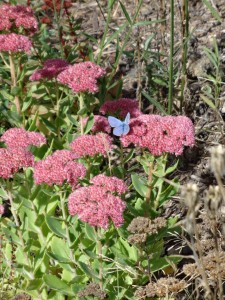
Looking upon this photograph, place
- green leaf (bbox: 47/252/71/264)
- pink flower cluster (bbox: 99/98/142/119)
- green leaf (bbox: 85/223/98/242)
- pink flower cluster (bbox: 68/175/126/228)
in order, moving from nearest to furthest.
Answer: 1. pink flower cluster (bbox: 68/175/126/228)
2. green leaf (bbox: 85/223/98/242)
3. green leaf (bbox: 47/252/71/264)
4. pink flower cluster (bbox: 99/98/142/119)

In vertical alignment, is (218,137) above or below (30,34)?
below

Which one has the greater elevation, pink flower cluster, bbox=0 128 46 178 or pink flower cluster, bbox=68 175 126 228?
pink flower cluster, bbox=0 128 46 178

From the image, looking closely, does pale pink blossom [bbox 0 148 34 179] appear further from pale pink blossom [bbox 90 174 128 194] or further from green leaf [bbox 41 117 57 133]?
green leaf [bbox 41 117 57 133]

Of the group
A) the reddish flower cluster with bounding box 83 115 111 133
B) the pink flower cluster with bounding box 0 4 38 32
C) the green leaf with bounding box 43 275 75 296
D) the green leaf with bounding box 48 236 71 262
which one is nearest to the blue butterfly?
the reddish flower cluster with bounding box 83 115 111 133

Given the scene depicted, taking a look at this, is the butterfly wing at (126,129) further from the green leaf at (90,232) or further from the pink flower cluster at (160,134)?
the green leaf at (90,232)

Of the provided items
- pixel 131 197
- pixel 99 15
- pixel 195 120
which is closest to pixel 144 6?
pixel 99 15

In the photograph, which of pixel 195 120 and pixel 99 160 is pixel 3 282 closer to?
pixel 99 160
